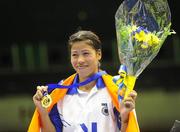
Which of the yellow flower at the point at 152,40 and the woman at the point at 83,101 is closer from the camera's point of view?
the yellow flower at the point at 152,40

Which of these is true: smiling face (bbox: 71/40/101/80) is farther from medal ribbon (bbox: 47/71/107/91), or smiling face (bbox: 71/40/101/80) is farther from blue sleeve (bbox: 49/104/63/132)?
blue sleeve (bbox: 49/104/63/132)

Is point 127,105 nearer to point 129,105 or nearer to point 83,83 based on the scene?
point 129,105

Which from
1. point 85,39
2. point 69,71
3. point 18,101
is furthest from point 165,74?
point 85,39

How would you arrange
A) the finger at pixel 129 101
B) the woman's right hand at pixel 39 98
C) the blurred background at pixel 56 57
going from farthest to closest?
the blurred background at pixel 56 57 → the woman's right hand at pixel 39 98 → the finger at pixel 129 101

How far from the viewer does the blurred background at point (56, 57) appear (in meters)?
6.22

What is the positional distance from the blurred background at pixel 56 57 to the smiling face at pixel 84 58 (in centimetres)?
398

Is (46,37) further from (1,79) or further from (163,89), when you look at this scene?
(163,89)

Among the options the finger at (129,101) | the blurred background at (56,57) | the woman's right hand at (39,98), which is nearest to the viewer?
the finger at (129,101)

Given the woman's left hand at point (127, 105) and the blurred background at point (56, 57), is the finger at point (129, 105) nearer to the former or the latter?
the woman's left hand at point (127, 105)

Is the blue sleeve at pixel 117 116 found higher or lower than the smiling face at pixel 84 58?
lower

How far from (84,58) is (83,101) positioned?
0.17m

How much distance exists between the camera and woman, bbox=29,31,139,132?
1.86 metres

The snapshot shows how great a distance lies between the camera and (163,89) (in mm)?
7023

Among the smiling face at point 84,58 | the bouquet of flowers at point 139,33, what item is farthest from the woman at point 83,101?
the bouquet of flowers at point 139,33
